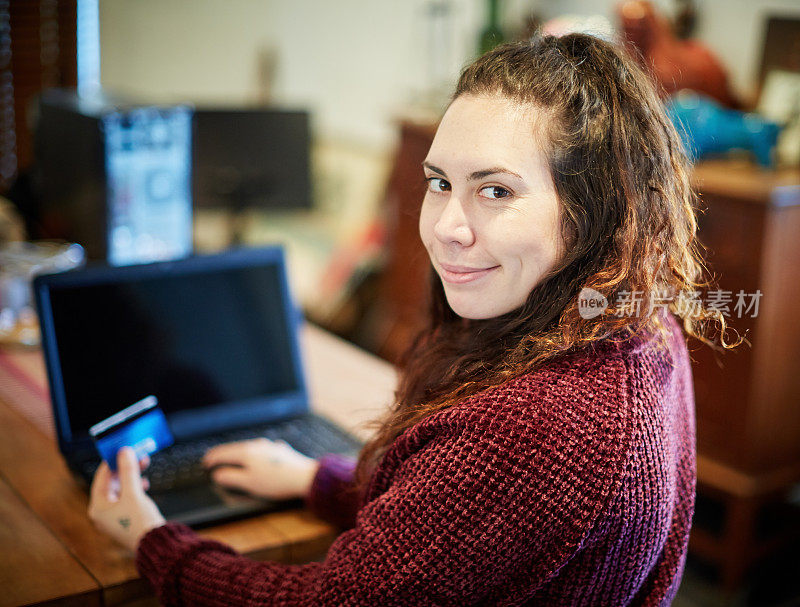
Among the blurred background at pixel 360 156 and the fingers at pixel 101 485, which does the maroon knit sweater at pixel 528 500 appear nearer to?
the fingers at pixel 101 485

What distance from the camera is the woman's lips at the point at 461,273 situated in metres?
0.95

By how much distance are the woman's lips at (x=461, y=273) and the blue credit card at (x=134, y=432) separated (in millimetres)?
A: 491

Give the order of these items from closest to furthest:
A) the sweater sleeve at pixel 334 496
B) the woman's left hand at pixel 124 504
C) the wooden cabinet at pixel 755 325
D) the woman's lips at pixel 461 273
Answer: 1. the woman's lips at pixel 461 273
2. the woman's left hand at pixel 124 504
3. the sweater sleeve at pixel 334 496
4. the wooden cabinet at pixel 755 325

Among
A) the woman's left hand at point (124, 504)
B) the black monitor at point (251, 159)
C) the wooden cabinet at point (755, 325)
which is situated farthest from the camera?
the black monitor at point (251, 159)

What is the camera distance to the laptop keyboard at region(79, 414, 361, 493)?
4.08ft

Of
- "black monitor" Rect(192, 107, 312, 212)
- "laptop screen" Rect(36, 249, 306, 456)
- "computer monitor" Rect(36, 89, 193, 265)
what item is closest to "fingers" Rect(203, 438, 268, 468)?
"laptop screen" Rect(36, 249, 306, 456)

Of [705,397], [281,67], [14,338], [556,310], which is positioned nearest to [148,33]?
[281,67]

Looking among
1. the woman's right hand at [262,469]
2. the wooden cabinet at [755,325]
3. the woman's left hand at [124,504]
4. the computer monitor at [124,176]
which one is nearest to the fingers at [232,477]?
the woman's right hand at [262,469]

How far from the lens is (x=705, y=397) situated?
7.47 feet

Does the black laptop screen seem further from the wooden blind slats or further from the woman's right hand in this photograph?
the wooden blind slats

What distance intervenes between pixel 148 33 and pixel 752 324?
10.8 feet

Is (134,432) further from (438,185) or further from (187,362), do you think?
(438,185)

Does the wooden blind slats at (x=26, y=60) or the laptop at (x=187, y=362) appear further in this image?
the wooden blind slats at (x=26, y=60)

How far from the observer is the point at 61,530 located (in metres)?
1.13
